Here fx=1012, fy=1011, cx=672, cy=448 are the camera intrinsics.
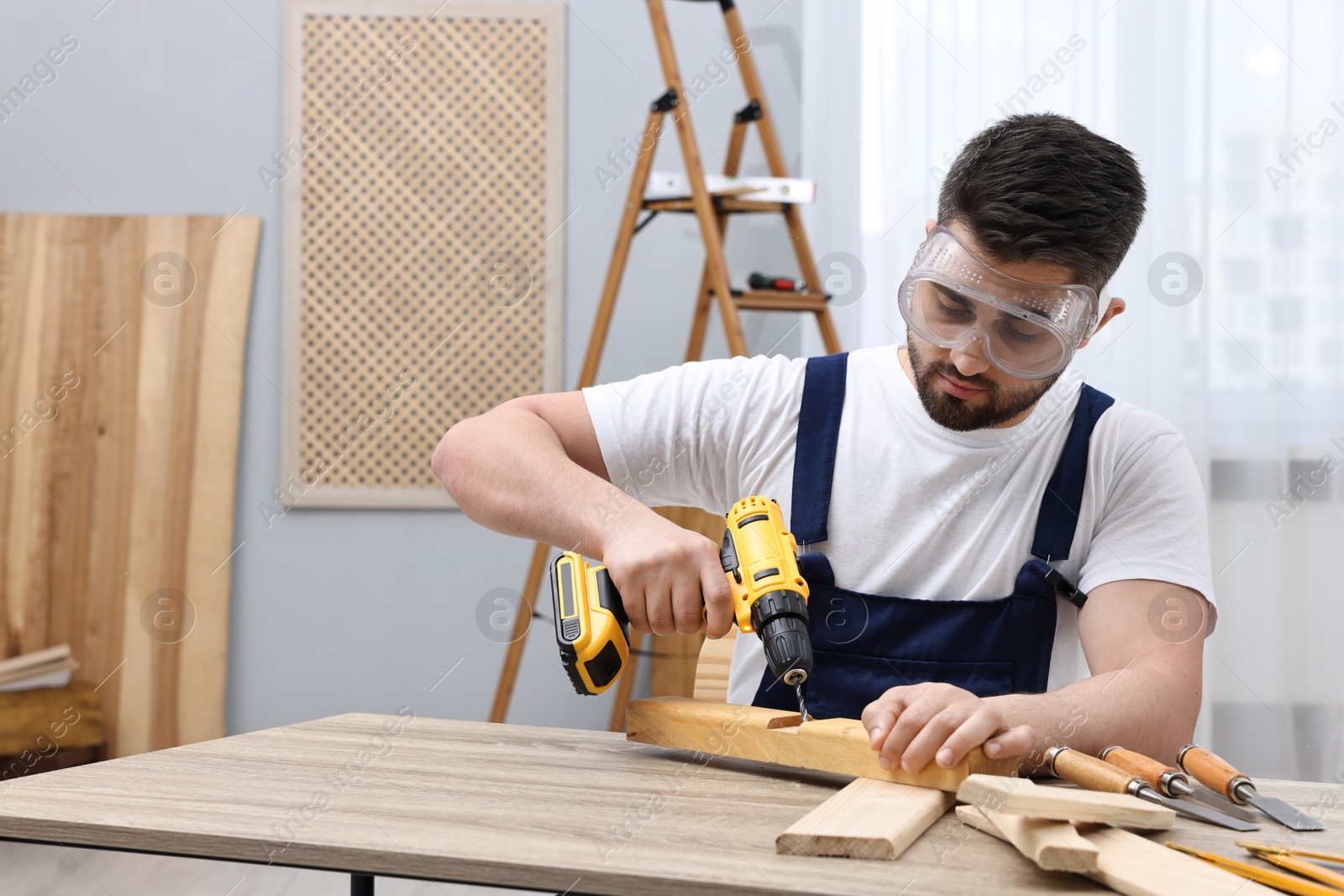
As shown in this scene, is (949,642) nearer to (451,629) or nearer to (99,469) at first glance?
(451,629)

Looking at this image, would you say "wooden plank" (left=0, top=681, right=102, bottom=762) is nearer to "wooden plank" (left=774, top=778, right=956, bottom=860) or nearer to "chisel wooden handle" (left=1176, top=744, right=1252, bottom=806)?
"wooden plank" (left=774, top=778, right=956, bottom=860)

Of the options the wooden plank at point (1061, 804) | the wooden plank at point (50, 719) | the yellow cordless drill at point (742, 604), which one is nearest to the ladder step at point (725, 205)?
the yellow cordless drill at point (742, 604)

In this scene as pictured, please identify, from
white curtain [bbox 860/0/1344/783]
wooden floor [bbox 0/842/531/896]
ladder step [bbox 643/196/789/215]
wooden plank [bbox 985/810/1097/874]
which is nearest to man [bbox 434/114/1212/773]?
wooden plank [bbox 985/810/1097/874]

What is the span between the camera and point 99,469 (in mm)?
3055

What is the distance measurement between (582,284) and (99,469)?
1.56 metres

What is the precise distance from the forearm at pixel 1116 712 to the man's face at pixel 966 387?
37cm

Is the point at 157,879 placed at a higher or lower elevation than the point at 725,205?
lower

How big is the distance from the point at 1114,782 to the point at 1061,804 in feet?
0.61

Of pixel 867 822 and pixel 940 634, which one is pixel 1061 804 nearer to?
pixel 867 822

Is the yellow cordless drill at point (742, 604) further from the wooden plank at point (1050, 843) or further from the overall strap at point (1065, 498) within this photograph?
the overall strap at point (1065, 498)

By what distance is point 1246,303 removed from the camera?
2.45 m

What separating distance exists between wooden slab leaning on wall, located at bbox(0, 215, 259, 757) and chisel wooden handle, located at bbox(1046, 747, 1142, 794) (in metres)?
2.70

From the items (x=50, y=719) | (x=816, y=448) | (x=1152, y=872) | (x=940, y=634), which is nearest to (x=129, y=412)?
(x=50, y=719)

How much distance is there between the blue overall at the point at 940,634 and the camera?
51.1 inches
